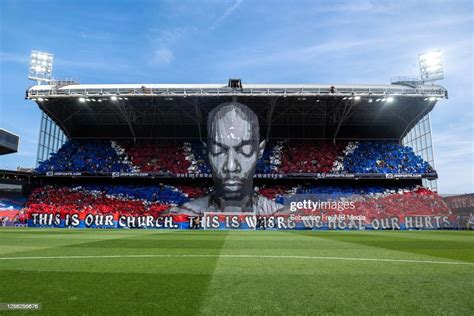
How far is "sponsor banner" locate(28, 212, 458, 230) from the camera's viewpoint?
32938 millimetres

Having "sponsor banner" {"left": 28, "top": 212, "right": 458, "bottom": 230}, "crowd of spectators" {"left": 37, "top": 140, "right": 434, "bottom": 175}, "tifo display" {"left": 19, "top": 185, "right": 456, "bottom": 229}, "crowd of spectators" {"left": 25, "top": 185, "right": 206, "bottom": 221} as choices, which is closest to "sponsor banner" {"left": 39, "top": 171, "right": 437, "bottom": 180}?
"crowd of spectators" {"left": 37, "top": 140, "right": 434, "bottom": 175}

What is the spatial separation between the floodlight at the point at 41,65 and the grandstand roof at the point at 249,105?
5.50 metres

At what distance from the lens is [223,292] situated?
504 centimetres

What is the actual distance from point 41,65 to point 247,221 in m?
37.5

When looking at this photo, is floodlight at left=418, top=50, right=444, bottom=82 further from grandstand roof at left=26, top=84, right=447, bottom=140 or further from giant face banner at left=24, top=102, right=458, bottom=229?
giant face banner at left=24, top=102, right=458, bottom=229

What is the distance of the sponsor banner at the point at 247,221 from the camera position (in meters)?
32.9

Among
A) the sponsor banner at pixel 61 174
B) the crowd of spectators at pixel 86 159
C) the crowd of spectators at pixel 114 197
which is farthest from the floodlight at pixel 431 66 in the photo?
the sponsor banner at pixel 61 174

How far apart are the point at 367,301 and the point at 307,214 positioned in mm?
29368

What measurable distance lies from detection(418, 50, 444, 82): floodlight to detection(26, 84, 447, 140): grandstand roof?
4.76m

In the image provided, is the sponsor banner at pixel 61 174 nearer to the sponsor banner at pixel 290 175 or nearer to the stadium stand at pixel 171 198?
the sponsor banner at pixel 290 175

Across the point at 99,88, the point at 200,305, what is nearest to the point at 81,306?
the point at 200,305

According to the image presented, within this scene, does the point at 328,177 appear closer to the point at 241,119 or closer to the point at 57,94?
the point at 241,119

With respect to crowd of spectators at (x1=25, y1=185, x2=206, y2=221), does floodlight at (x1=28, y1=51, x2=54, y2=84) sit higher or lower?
higher

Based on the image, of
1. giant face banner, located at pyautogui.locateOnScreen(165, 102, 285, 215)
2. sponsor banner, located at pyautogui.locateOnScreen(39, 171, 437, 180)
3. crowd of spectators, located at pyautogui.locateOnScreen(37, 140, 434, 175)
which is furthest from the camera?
crowd of spectators, located at pyautogui.locateOnScreen(37, 140, 434, 175)
